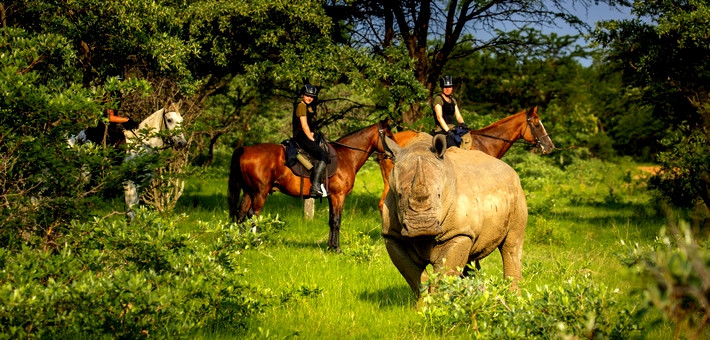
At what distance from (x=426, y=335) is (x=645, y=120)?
4056 cm

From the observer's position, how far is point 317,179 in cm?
1344

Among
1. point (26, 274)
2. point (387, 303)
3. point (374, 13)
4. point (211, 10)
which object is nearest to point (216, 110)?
point (374, 13)

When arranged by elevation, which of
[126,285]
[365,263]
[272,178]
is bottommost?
[365,263]

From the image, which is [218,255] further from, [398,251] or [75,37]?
[75,37]

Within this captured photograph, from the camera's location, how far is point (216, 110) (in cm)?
2395

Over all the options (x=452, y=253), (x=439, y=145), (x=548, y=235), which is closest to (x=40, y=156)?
(x=439, y=145)

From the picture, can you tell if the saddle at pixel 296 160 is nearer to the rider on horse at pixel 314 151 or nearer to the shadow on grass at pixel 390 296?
the rider on horse at pixel 314 151

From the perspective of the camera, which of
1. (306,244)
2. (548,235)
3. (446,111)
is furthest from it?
(548,235)

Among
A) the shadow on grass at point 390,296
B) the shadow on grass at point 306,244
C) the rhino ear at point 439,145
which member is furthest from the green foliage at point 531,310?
A: the shadow on grass at point 306,244

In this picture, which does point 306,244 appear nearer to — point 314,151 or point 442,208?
point 314,151

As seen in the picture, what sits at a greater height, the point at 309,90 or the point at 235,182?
the point at 309,90

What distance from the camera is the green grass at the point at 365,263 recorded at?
7043 millimetres

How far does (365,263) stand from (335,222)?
8.44 feet

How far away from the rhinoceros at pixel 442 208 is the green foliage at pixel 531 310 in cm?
43
